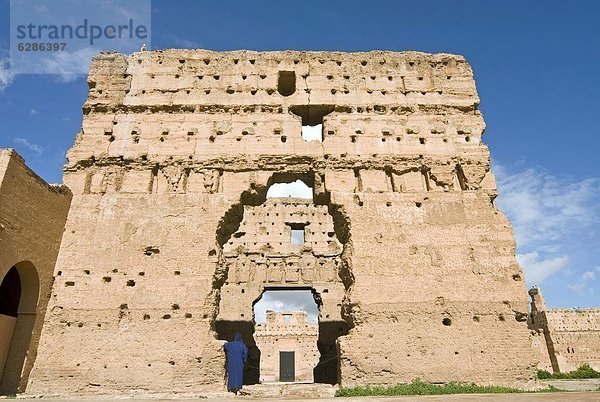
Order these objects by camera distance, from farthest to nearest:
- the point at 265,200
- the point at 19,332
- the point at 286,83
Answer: the point at 286,83, the point at 265,200, the point at 19,332

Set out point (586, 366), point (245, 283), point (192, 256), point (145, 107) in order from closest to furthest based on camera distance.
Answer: point (192, 256) < point (145, 107) < point (245, 283) < point (586, 366)

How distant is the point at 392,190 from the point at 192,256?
15.2 feet

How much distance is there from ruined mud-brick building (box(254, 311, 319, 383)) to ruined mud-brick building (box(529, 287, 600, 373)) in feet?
35.4

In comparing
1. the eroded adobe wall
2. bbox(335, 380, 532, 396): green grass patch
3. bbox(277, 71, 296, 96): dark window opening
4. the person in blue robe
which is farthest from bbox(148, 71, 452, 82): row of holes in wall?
the eroded adobe wall

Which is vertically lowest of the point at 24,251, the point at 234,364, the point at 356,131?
the point at 234,364

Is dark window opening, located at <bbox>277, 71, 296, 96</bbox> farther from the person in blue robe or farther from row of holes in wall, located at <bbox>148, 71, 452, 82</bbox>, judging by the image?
the person in blue robe

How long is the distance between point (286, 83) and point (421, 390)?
311 inches

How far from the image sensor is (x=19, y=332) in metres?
8.73

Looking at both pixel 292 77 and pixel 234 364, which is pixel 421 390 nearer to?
pixel 234 364

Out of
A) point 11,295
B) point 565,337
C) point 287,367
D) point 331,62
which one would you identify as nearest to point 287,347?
point 287,367

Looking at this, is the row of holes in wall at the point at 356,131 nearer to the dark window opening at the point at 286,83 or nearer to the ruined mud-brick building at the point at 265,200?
the ruined mud-brick building at the point at 265,200

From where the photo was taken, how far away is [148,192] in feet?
31.9

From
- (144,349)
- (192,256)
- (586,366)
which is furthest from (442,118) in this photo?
(586,366)

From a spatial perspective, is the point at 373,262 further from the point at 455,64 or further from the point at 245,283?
the point at 245,283
